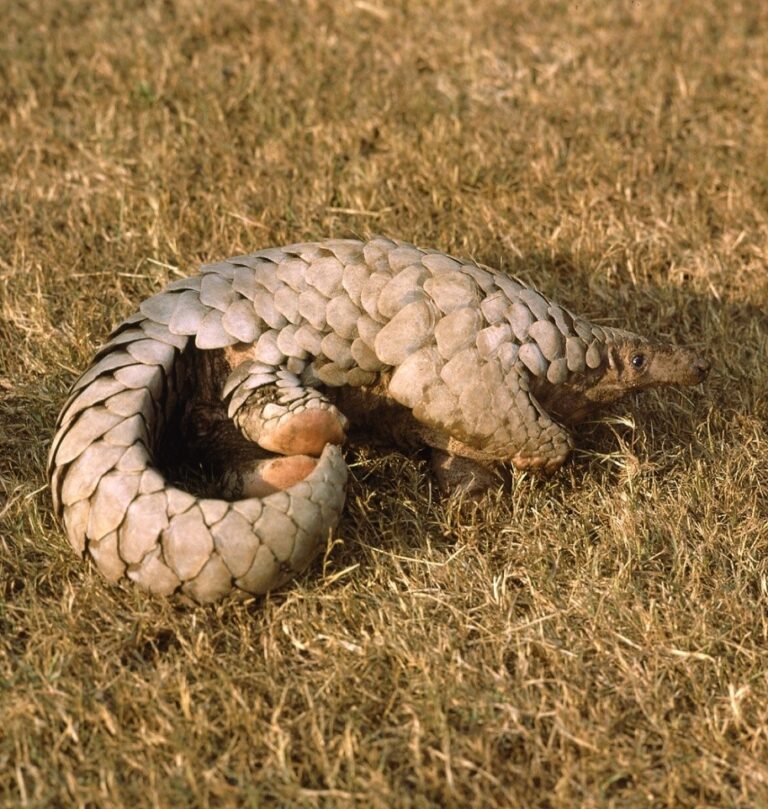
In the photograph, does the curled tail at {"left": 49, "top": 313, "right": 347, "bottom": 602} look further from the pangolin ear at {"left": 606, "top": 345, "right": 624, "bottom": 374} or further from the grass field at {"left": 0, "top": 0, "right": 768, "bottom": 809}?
the pangolin ear at {"left": 606, "top": 345, "right": 624, "bottom": 374}

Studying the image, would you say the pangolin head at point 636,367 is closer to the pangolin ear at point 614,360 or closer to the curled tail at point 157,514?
the pangolin ear at point 614,360

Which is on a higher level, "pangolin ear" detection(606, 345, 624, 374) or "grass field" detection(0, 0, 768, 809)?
"pangolin ear" detection(606, 345, 624, 374)

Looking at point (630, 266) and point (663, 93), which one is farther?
point (663, 93)

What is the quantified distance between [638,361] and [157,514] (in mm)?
1540

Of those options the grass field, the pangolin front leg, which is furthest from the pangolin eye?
the pangolin front leg

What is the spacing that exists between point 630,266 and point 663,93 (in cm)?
148

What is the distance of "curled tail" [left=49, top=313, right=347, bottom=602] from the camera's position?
112 inches

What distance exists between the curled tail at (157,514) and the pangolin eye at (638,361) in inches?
40.6

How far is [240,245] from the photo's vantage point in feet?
14.9

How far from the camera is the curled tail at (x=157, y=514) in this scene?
2850 millimetres

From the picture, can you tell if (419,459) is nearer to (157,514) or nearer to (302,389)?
(302,389)

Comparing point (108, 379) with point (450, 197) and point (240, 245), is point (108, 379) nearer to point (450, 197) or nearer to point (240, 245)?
point (240, 245)

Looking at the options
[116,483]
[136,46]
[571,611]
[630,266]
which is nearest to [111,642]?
[116,483]

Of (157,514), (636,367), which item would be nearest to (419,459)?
(636,367)
